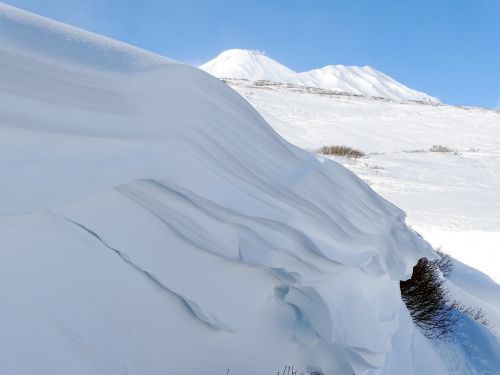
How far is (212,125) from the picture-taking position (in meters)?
2.86

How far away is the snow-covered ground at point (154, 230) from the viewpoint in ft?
6.06

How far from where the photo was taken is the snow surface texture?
131750mm

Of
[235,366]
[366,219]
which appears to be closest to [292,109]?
[366,219]

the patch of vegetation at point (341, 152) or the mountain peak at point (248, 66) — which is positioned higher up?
the mountain peak at point (248, 66)

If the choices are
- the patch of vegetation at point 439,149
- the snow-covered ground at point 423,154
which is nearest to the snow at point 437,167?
the snow-covered ground at point 423,154

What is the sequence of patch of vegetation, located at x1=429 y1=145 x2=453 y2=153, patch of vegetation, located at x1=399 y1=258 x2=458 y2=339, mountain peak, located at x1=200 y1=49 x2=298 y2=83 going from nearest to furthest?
patch of vegetation, located at x1=399 y1=258 x2=458 y2=339
patch of vegetation, located at x1=429 y1=145 x2=453 y2=153
mountain peak, located at x1=200 y1=49 x2=298 y2=83

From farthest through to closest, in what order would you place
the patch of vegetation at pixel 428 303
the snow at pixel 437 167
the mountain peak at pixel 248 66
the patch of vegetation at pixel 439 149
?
1. the mountain peak at pixel 248 66
2. the patch of vegetation at pixel 439 149
3. the snow at pixel 437 167
4. the patch of vegetation at pixel 428 303

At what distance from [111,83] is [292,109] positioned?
25.9 meters

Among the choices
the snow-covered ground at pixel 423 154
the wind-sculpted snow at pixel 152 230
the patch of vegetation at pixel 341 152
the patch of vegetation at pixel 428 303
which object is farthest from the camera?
the patch of vegetation at pixel 341 152

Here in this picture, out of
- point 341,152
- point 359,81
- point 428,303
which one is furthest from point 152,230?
point 359,81

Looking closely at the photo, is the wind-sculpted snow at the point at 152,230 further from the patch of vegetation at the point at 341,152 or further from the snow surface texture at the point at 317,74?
the snow surface texture at the point at 317,74

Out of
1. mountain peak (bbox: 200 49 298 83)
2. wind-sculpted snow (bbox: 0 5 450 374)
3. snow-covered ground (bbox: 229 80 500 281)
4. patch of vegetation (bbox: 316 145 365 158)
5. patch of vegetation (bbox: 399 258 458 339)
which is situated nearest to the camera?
wind-sculpted snow (bbox: 0 5 450 374)

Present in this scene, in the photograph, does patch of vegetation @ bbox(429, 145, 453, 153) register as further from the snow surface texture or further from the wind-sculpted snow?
the snow surface texture

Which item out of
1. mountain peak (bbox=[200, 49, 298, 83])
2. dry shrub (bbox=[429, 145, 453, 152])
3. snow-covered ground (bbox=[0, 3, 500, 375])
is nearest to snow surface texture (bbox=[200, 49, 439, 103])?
mountain peak (bbox=[200, 49, 298, 83])
